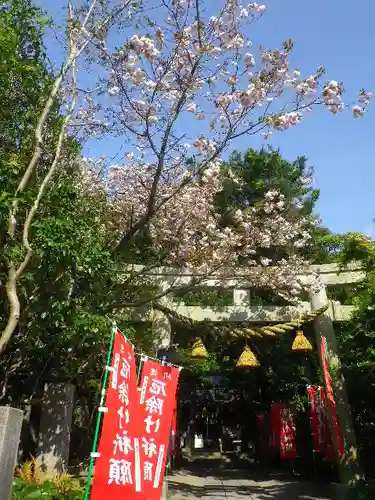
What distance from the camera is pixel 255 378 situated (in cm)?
1770

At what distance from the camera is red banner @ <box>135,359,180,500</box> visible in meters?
5.82

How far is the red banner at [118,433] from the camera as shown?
4598 millimetres

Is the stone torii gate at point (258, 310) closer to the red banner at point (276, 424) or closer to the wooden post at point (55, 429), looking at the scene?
the wooden post at point (55, 429)

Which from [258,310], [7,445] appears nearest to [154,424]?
[7,445]

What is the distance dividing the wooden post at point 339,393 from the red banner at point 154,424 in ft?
15.8

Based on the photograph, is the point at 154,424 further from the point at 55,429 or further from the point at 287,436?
the point at 287,436

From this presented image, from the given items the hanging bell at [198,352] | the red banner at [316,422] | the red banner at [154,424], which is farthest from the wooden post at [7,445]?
the red banner at [316,422]

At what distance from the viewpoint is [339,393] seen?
10719 millimetres

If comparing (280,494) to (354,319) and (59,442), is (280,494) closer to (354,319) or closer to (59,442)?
(354,319)

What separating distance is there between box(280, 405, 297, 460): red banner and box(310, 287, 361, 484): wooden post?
3.39 m

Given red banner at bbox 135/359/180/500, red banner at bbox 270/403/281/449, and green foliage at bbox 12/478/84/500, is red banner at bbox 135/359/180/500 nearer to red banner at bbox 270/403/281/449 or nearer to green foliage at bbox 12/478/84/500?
green foliage at bbox 12/478/84/500

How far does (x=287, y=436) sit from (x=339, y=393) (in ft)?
11.9

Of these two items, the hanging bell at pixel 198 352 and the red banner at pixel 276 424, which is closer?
the hanging bell at pixel 198 352

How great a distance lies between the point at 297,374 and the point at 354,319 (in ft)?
16.1
